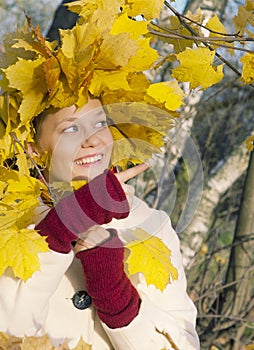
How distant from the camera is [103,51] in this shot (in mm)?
1368

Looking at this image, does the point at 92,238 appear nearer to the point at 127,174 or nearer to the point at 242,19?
the point at 127,174

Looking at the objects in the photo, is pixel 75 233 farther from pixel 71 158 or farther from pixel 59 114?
pixel 59 114

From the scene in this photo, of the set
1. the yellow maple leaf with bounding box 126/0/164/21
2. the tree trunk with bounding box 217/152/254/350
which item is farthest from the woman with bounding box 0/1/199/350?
the tree trunk with bounding box 217/152/254/350

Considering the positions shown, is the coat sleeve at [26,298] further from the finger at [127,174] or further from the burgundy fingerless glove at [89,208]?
the finger at [127,174]

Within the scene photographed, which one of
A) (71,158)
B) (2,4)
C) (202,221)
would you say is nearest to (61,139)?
(71,158)

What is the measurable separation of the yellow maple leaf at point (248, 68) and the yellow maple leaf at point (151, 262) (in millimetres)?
443

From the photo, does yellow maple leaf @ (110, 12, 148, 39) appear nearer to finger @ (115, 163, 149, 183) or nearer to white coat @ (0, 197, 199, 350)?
finger @ (115, 163, 149, 183)

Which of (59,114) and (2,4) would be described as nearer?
(59,114)

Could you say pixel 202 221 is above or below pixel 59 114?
below

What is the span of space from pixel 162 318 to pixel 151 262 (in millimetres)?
250

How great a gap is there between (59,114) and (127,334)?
576mm

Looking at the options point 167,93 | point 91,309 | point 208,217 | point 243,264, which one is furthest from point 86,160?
point 208,217

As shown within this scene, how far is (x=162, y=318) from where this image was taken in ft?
5.27

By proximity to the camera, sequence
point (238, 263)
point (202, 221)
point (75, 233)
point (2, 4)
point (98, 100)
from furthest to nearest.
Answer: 1. point (2, 4)
2. point (202, 221)
3. point (238, 263)
4. point (98, 100)
5. point (75, 233)
